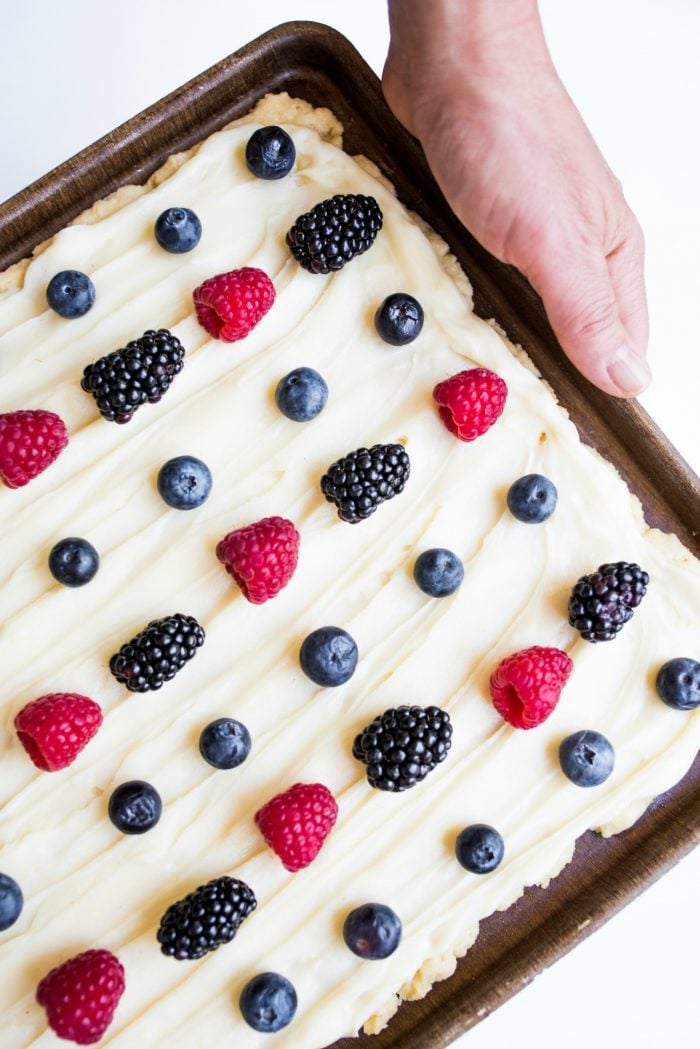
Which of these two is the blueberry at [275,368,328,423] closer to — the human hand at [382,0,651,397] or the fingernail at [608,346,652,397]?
the human hand at [382,0,651,397]

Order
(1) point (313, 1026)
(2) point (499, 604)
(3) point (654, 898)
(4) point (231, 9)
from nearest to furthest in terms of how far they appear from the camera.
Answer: (1) point (313, 1026) → (2) point (499, 604) → (3) point (654, 898) → (4) point (231, 9)

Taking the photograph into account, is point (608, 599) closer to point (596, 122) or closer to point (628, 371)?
point (628, 371)

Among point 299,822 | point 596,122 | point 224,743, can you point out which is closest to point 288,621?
point 224,743

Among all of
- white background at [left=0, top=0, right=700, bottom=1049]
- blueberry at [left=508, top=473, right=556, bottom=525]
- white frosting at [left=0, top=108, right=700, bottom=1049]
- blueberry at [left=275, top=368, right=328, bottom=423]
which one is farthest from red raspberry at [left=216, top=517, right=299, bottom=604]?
white background at [left=0, top=0, right=700, bottom=1049]

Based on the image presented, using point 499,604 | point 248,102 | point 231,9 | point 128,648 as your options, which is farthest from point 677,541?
point 231,9

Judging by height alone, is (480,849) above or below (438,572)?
below

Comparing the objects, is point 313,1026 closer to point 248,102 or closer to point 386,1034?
point 386,1034
